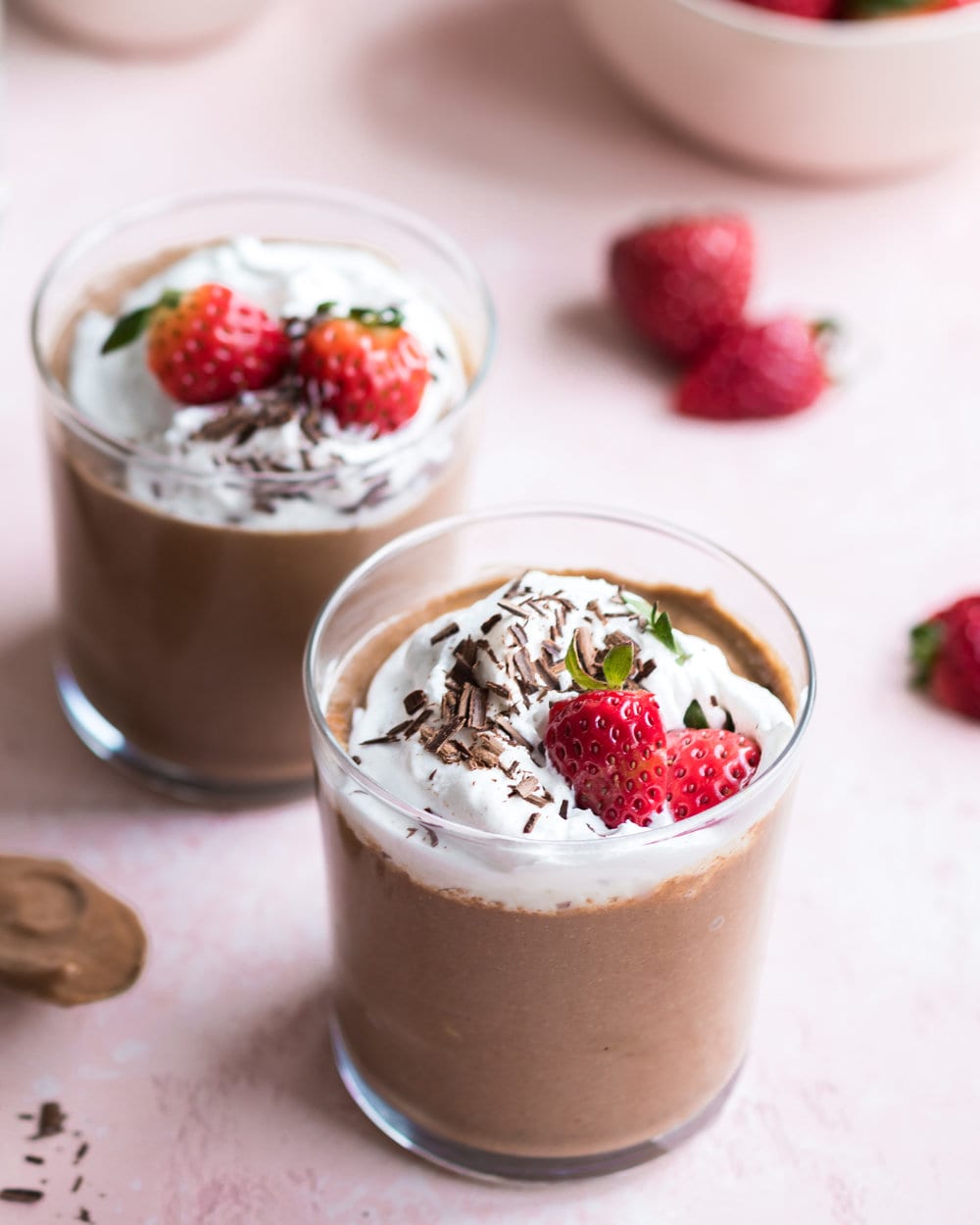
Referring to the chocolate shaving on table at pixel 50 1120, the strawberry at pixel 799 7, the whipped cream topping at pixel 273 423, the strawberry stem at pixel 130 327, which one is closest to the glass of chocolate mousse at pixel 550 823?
the whipped cream topping at pixel 273 423

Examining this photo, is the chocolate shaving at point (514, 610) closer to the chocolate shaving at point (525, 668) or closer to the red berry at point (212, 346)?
the chocolate shaving at point (525, 668)

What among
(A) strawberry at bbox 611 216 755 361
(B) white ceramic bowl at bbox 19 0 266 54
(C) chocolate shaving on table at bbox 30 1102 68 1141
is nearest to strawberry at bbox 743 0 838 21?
(A) strawberry at bbox 611 216 755 361

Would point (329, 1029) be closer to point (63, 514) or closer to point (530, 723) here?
point (530, 723)

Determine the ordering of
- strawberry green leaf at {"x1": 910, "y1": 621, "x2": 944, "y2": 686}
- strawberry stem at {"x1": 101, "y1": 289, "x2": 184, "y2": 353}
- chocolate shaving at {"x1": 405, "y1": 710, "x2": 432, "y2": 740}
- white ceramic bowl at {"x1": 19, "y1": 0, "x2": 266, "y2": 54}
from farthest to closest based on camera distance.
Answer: white ceramic bowl at {"x1": 19, "y1": 0, "x2": 266, "y2": 54} < strawberry green leaf at {"x1": 910, "y1": 621, "x2": 944, "y2": 686} < strawberry stem at {"x1": 101, "y1": 289, "x2": 184, "y2": 353} < chocolate shaving at {"x1": 405, "y1": 710, "x2": 432, "y2": 740}

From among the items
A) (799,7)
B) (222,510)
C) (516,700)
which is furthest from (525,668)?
(799,7)

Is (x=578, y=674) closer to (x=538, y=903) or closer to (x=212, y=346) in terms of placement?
(x=538, y=903)

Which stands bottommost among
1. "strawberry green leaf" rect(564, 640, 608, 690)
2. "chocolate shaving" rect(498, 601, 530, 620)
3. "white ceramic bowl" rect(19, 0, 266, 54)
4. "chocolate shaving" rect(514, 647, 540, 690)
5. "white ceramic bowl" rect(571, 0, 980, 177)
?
"white ceramic bowl" rect(19, 0, 266, 54)

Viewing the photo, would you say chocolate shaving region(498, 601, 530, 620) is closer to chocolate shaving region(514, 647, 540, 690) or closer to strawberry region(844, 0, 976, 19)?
chocolate shaving region(514, 647, 540, 690)
